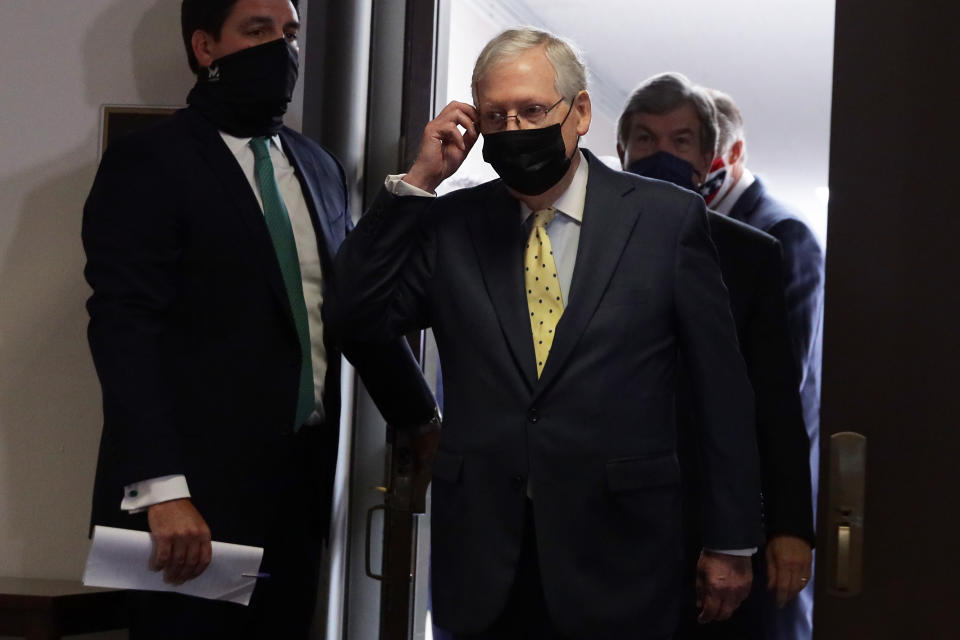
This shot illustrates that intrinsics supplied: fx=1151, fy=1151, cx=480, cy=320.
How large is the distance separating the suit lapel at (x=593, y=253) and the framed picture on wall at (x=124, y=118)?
51.5 inches

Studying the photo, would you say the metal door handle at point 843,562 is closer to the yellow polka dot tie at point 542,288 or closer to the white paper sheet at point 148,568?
the yellow polka dot tie at point 542,288

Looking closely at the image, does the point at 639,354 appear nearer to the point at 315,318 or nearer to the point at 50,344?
the point at 315,318

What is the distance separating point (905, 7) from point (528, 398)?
0.93 metres

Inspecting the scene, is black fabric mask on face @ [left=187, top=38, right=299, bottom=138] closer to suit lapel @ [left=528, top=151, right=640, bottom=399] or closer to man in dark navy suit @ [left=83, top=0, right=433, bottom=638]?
man in dark navy suit @ [left=83, top=0, right=433, bottom=638]

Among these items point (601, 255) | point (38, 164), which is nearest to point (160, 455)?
point (601, 255)

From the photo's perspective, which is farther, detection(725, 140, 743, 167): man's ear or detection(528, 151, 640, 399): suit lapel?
detection(725, 140, 743, 167): man's ear

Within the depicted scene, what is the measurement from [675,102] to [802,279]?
1.94ft

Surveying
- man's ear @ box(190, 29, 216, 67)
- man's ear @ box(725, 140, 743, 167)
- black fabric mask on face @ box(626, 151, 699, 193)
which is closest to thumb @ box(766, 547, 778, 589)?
black fabric mask on face @ box(626, 151, 699, 193)

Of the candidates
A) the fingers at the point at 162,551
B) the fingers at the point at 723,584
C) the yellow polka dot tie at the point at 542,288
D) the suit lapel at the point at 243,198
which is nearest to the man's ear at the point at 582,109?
the yellow polka dot tie at the point at 542,288

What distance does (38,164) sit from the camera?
2.84 metres

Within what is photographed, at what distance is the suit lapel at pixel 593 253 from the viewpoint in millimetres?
1844

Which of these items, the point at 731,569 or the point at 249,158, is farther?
the point at 249,158

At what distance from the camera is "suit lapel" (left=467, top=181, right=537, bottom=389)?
187cm

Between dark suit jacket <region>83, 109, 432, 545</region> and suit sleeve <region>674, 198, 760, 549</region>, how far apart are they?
75cm
